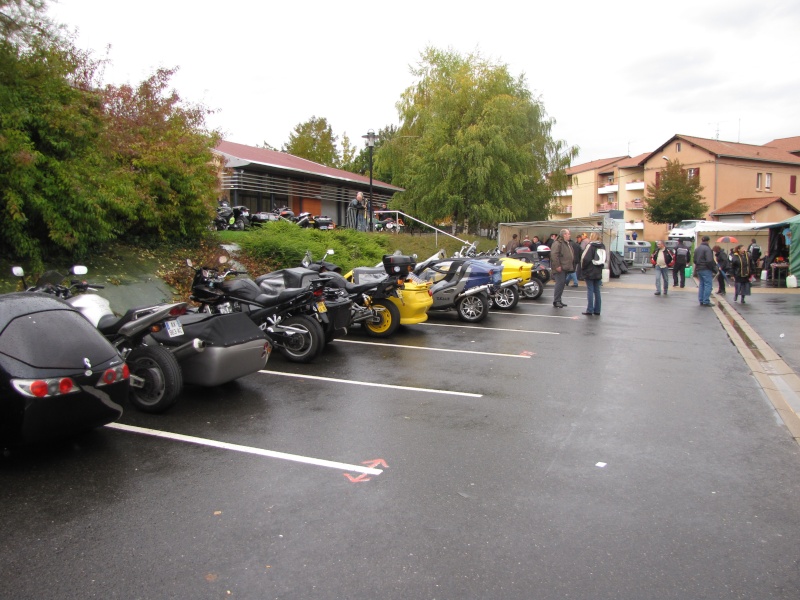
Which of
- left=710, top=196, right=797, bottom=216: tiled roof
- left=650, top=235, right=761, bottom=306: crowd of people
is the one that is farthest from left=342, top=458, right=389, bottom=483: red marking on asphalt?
left=710, top=196, right=797, bottom=216: tiled roof

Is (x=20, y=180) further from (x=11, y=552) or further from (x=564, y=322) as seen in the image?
(x=564, y=322)

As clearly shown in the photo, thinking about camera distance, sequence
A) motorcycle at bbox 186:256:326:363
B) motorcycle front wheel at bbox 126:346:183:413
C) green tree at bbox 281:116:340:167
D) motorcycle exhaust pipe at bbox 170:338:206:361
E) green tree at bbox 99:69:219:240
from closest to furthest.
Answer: motorcycle front wheel at bbox 126:346:183:413 < motorcycle exhaust pipe at bbox 170:338:206:361 < motorcycle at bbox 186:256:326:363 < green tree at bbox 99:69:219:240 < green tree at bbox 281:116:340:167

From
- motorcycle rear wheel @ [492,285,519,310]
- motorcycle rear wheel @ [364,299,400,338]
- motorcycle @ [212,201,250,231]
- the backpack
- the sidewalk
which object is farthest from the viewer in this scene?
motorcycle @ [212,201,250,231]

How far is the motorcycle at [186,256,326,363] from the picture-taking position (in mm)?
7797

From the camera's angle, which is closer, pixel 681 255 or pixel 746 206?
pixel 681 255

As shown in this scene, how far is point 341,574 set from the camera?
127 inches

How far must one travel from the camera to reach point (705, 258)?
16.0m

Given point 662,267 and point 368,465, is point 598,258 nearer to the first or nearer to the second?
point 662,267

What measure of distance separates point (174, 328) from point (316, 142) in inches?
1970

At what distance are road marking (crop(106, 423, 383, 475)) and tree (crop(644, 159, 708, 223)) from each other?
156 feet

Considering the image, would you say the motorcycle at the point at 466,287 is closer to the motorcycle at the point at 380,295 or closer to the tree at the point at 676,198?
the motorcycle at the point at 380,295

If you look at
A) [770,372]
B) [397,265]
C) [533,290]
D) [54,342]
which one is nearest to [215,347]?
[54,342]

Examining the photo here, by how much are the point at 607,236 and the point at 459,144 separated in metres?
7.61

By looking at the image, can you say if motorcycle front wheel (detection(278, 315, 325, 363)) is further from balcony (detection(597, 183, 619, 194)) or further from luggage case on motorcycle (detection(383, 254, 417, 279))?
balcony (detection(597, 183, 619, 194))
